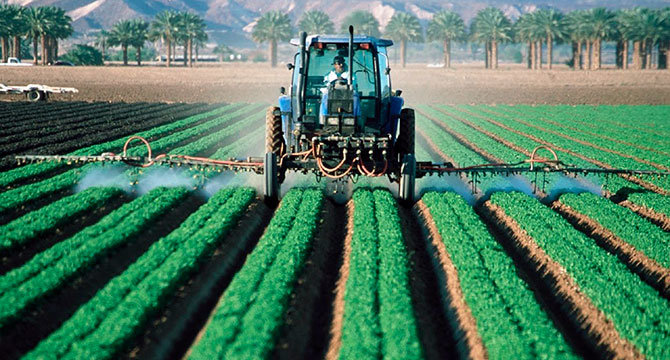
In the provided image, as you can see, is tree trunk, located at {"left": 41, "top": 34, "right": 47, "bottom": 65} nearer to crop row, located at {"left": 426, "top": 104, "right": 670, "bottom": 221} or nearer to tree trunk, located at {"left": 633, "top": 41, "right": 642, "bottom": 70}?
crop row, located at {"left": 426, "top": 104, "right": 670, "bottom": 221}

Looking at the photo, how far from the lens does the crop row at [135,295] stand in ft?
21.7

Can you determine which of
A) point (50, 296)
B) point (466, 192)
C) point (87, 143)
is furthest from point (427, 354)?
point (87, 143)

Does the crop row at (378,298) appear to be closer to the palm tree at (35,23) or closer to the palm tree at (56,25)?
the palm tree at (35,23)

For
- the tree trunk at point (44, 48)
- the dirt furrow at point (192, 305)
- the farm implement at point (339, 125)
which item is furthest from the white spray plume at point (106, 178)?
the tree trunk at point (44, 48)

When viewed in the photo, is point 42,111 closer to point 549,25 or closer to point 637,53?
point 549,25

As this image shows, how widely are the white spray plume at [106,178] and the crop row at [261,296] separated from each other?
4.57 m

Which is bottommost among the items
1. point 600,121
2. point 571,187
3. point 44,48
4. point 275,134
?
point 571,187

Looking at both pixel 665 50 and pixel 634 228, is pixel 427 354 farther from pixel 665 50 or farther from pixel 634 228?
pixel 665 50

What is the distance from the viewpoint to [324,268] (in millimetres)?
9586

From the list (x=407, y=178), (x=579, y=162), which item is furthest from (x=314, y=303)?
(x=579, y=162)

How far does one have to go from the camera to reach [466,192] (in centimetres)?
1513

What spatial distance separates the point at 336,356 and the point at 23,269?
13.9ft

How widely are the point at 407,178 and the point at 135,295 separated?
6.38m

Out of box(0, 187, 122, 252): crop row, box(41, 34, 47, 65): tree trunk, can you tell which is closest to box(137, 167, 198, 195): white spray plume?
box(0, 187, 122, 252): crop row
